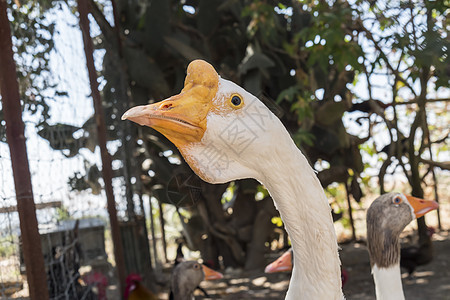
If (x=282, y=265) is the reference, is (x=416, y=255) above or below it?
below

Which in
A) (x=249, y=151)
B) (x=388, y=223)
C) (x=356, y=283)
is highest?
(x=249, y=151)

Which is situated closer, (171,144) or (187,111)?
(187,111)

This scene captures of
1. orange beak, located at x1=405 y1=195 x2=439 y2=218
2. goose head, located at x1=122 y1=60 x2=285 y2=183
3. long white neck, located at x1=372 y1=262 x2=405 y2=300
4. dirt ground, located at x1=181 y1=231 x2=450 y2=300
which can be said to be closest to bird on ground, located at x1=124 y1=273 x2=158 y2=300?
dirt ground, located at x1=181 y1=231 x2=450 y2=300

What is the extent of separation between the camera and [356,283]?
5.52 m

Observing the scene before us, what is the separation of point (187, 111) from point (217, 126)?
0.08 m

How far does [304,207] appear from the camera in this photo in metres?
1.45

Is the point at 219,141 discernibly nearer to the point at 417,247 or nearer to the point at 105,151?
the point at 105,151

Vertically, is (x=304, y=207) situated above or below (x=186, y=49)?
below

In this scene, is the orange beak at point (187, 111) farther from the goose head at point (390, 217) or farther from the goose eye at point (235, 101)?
the goose head at point (390, 217)

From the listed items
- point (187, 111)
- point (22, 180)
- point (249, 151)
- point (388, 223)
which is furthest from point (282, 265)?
point (187, 111)

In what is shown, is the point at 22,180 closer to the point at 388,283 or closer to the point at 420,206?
the point at 388,283

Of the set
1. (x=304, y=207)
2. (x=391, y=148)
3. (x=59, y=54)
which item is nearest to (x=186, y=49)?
(x=59, y=54)

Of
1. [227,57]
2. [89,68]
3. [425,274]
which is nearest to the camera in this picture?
[89,68]

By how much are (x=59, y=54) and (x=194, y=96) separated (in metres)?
2.35
